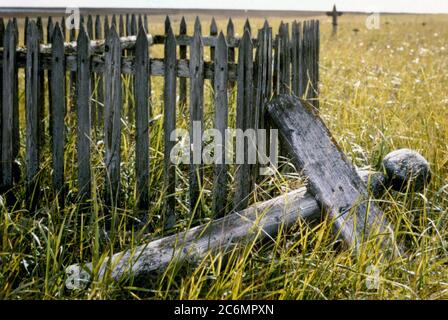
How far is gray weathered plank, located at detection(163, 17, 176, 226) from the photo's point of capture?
3951 mm

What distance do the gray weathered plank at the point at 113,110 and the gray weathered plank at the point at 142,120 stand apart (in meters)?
0.12

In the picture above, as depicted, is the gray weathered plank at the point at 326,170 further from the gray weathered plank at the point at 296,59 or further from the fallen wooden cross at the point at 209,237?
the gray weathered plank at the point at 296,59

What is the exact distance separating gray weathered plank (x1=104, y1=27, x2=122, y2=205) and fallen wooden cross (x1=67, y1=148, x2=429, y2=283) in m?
0.82

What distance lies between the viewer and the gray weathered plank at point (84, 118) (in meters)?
4.11

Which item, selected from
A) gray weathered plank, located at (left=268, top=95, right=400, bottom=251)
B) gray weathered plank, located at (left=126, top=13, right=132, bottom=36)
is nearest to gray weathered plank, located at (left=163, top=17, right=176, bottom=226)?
gray weathered plank, located at (left=268, top=95, right=400, bottom=251)

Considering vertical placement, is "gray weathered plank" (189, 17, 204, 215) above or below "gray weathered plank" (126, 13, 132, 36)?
below

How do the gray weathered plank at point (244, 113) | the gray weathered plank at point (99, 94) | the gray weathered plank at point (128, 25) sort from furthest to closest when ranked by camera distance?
the gray weathered plank at point (128, 25) → the gray weathered plank at point (99, 94) → the gray weathered plank at point (244, 113)

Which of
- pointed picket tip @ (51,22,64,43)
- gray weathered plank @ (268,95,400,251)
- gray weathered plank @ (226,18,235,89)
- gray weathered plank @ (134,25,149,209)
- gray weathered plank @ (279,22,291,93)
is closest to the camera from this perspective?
gray weathered plank @ (268,95,400,251)

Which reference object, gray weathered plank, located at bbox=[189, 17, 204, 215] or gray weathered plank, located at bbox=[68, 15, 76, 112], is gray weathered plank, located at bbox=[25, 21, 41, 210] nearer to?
gray weathered plank, located at bbox=[68, 15, 76, 112]

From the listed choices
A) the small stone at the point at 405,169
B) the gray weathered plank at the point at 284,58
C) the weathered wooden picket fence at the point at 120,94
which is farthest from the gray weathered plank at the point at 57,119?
the small stone at the point at 405,169

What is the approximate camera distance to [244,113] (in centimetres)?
402

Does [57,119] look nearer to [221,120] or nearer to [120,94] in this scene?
[120,94]

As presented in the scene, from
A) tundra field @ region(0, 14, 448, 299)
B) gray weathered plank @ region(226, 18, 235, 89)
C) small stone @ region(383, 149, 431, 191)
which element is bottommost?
tundra field @ region(0, 14, 448, 299)

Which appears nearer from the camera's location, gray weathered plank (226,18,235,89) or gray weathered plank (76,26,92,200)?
gray weathered plank (76,26,92,200)
